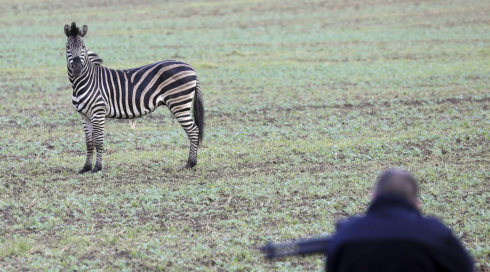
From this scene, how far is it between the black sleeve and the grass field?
126 inches

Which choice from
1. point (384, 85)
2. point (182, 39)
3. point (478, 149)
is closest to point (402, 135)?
point (478, 149)

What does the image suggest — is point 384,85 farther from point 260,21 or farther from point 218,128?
point 260,21

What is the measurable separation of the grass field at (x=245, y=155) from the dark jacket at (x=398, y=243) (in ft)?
10.3

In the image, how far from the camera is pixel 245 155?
12.0m

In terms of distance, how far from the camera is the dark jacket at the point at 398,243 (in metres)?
3.55

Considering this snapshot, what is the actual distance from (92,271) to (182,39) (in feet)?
93.0

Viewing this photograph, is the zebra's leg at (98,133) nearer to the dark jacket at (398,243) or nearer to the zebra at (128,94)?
the zebra at (128,94)

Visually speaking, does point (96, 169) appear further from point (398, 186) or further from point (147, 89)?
point (398, 186)

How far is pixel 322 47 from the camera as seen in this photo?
1202 inches

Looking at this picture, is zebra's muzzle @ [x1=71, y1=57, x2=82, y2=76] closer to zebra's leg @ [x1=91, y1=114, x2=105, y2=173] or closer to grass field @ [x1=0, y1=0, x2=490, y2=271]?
zebra's leg @ [x1=91, y1=114, x2=105, y2=173]

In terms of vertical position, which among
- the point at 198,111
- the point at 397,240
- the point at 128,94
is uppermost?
the point at 397,240

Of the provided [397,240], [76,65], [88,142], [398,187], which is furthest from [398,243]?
[88,142]

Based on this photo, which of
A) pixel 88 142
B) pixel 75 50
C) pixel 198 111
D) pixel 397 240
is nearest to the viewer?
pixel 397 240

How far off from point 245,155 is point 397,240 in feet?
27.7
